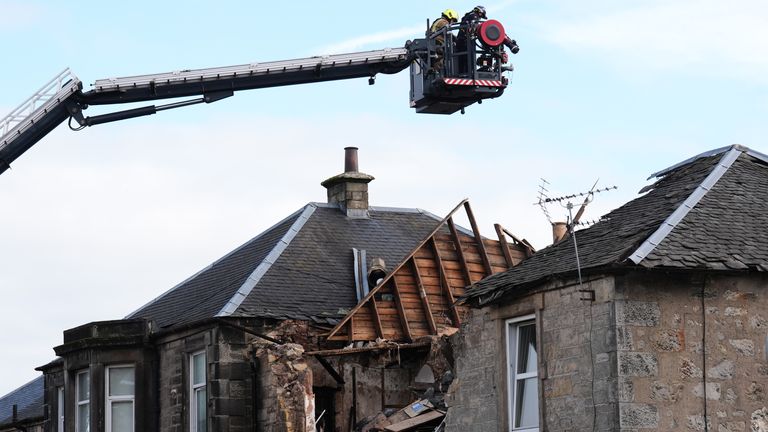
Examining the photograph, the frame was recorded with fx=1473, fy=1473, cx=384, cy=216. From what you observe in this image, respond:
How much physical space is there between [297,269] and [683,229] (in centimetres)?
1167

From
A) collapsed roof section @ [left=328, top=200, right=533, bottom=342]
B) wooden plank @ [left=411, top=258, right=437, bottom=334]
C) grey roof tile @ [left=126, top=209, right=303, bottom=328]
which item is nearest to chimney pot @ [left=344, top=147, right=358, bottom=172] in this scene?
grey roof tile @ [left=126, top=209, right=303, bottom=328]

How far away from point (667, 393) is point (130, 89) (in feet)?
39.5

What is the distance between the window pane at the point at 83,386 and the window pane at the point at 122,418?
0.92 m

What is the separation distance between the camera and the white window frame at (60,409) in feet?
103

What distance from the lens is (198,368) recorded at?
27.7 m

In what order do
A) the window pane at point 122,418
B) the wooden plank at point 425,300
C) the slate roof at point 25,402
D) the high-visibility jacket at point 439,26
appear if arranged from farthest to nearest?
the slate roof at point 25,402, the window pane at point 122,418, the wooden plank at point 425,300, the high-visibility jacket at point 439,26

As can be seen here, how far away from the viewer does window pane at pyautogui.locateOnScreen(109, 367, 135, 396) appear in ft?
94.6

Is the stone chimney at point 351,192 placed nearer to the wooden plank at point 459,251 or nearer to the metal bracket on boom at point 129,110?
the wooden plank at point 459,251

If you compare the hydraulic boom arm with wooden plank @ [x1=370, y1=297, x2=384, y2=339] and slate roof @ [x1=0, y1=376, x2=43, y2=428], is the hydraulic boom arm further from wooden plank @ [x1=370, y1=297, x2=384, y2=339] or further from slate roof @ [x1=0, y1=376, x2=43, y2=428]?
slate roof @ [x1=0, y1=376, x2=43, y2=428]

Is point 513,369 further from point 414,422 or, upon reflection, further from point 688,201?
point 414,422

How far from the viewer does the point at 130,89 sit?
25.8 m

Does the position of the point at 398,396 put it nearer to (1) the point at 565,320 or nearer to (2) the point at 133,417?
(2) the point at 133,417

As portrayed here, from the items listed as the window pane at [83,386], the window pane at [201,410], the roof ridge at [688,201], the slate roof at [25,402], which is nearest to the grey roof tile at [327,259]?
the window pane at [201,410]

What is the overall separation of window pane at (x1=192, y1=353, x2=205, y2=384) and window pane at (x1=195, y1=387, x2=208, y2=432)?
21 cm
